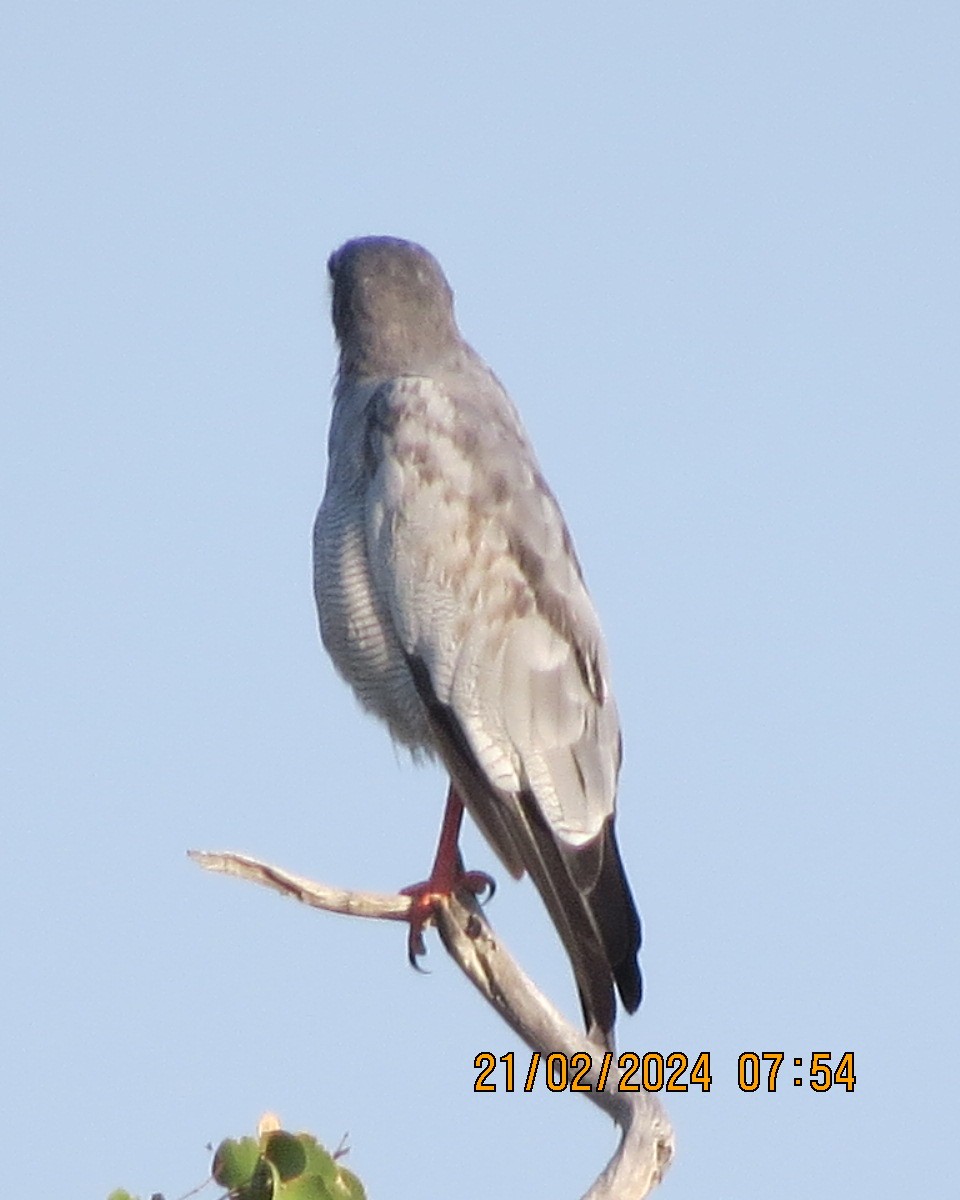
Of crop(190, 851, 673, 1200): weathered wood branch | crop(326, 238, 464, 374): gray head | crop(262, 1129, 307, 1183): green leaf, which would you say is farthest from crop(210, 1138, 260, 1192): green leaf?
crop(326, 238, 464, 374): gray head

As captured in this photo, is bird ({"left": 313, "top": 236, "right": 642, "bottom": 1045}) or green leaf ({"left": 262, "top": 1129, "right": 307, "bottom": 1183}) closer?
green leaf ({"left": 262, "top": 1129, "right": 307, "bottom": 1183})

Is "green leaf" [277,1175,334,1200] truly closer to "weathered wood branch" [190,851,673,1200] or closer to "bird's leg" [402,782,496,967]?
"weathered wood branch" [190,851,673,1200]

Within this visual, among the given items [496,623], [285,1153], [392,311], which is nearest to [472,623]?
[496,623]

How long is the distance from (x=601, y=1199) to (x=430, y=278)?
439 centimetres

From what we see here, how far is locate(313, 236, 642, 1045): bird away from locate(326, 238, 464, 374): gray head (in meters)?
0.12

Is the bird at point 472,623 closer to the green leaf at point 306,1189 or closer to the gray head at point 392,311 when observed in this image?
the gray head at point 392,311

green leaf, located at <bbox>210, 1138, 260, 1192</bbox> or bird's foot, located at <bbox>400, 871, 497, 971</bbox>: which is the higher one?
bird's foot, located at <bbox>400, 871, 497, 971</bbox>

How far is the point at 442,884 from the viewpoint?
10078 mm

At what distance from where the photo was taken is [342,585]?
10430 millimetres

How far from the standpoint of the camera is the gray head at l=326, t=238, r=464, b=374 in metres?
11.2

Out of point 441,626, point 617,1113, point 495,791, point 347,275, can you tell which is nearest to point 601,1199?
point 617,1113

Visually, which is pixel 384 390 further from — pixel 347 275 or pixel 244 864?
pixel 244 864

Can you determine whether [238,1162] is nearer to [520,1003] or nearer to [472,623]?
[520,1003]

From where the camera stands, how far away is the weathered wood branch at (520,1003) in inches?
335
